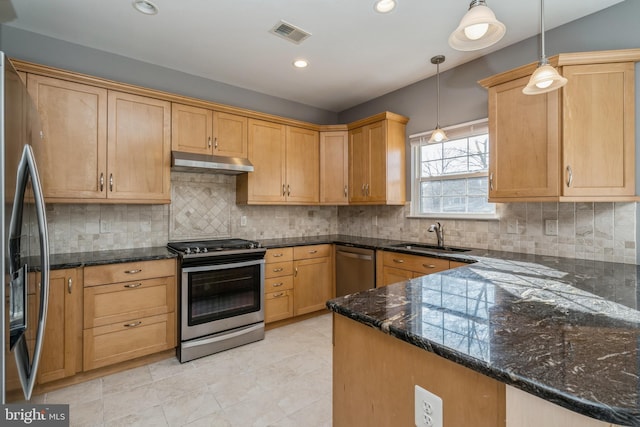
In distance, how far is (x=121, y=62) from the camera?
290cm

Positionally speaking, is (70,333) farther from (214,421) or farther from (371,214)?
(371,214)

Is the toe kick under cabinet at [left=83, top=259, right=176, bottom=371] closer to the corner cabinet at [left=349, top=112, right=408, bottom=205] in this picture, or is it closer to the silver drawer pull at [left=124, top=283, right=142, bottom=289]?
the silver drawer pull at [left=124, top=283, right=142, bottom=289]

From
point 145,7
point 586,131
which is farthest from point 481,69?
point 145,7

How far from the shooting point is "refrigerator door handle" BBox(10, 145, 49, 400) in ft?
3.58

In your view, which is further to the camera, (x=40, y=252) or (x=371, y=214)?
(x=371, y=214)

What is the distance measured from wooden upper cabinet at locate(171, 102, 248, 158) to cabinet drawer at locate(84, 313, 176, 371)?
1630mm

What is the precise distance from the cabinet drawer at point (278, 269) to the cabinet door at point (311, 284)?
8cm

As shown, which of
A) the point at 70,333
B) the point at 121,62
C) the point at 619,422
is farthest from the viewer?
the point at 121,62

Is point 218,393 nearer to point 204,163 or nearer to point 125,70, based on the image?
point 204,163

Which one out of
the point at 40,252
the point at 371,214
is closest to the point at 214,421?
the point at 40,252

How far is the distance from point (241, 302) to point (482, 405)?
2487mm

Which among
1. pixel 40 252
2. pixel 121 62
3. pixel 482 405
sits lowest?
pixel 482 405

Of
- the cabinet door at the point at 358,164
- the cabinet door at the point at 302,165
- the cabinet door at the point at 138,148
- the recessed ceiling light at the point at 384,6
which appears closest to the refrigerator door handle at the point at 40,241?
the cabinet door at the point at 138,148

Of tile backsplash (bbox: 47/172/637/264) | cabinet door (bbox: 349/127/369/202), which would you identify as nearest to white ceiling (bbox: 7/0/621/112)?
cabinet door (bbox: 349/127/369/202)
